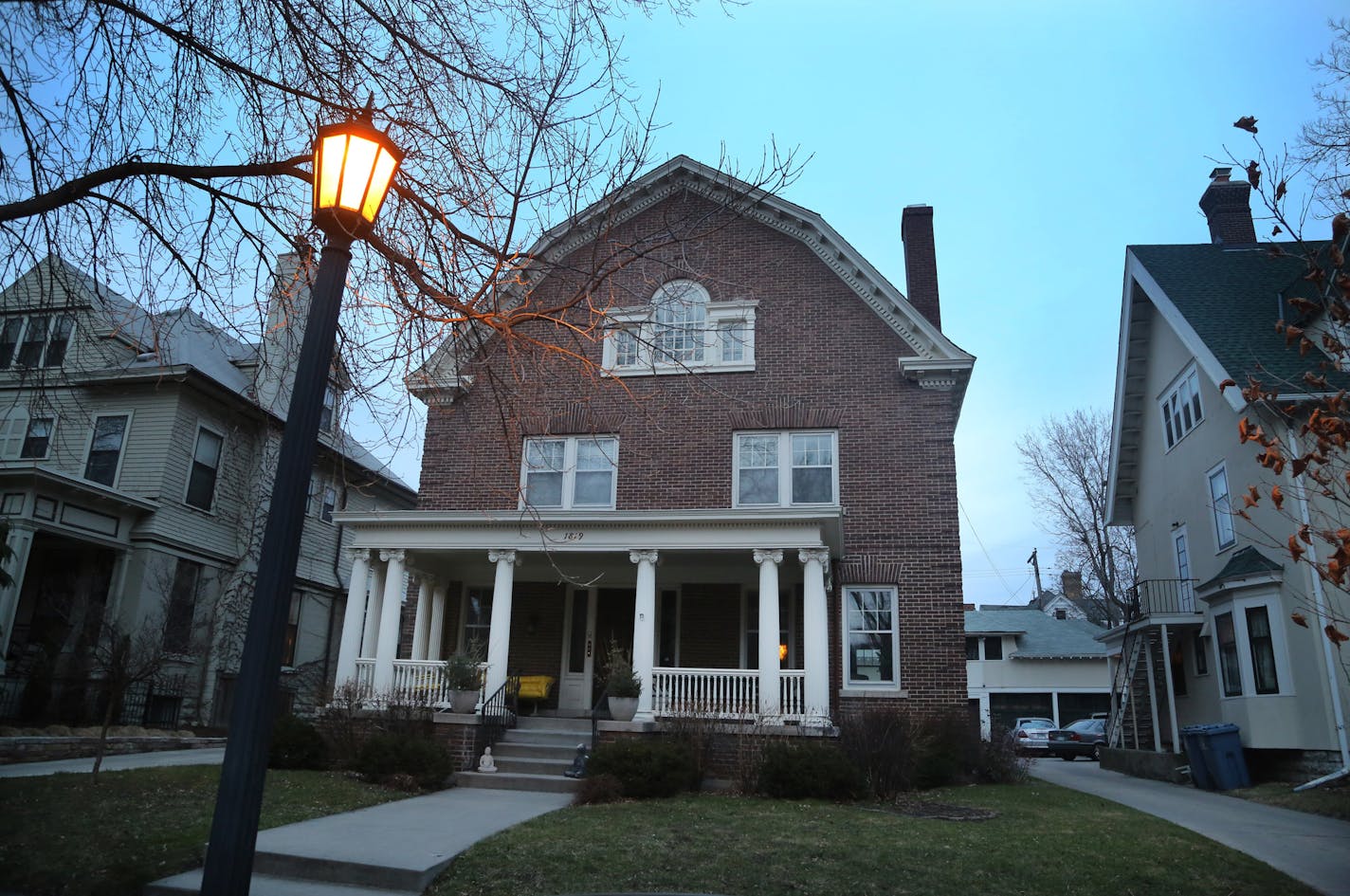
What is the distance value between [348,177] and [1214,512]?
19.6 meters

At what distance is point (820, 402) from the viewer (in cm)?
1673

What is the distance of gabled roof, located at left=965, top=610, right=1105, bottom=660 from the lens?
37906 mm

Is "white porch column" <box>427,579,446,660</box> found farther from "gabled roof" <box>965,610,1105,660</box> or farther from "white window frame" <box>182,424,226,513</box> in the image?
"gabled roof" <box>965,610,1105,660</box>

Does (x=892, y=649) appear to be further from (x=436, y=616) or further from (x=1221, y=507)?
(x=436, y=616)

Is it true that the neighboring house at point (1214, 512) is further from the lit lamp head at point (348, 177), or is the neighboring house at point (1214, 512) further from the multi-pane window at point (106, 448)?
the multi-pane window at point (106, 448)

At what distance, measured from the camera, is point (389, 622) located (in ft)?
47.0

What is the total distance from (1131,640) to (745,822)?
51.8ft

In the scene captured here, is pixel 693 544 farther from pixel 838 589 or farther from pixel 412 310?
pixel 412 310

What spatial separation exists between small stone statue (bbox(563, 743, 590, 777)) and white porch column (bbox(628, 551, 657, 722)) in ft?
3.46

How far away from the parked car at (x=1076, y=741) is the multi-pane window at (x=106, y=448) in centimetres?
2750

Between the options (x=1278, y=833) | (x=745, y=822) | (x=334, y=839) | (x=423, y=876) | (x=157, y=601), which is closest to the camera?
(x=423, y=876)

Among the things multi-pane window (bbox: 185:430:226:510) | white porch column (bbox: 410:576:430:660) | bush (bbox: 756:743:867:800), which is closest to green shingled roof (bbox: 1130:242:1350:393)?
bush (bbox: 756:743:867:800)

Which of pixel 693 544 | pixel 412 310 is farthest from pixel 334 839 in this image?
pixel 693 544

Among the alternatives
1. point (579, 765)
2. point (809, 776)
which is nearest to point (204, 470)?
point (579, 765)
